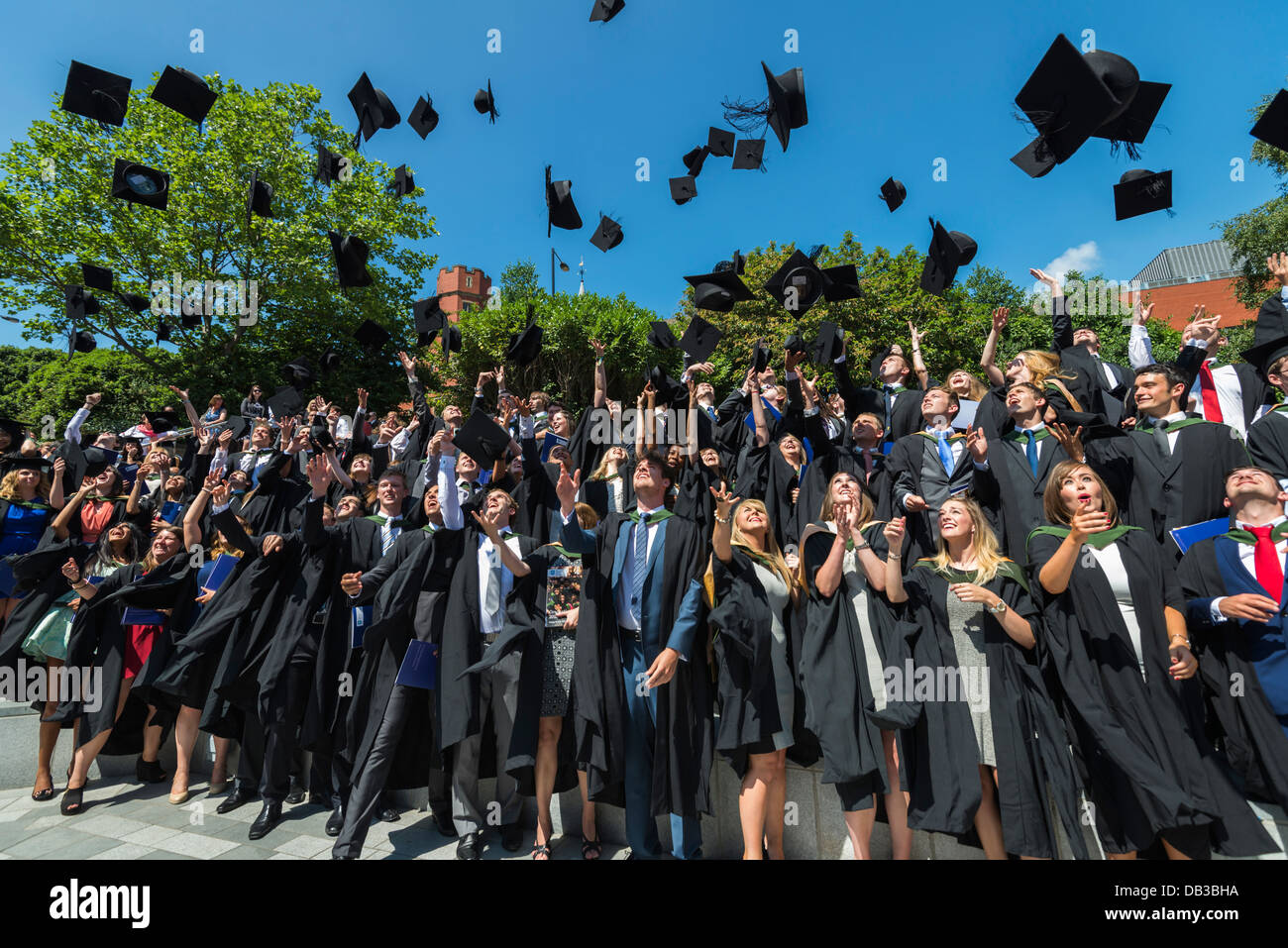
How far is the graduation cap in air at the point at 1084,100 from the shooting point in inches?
189

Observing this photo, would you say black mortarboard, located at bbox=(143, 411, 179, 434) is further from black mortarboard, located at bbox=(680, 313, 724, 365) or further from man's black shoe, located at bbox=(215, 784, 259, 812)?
black mortarboard, located at bbox=(680, 313, 724, 365)

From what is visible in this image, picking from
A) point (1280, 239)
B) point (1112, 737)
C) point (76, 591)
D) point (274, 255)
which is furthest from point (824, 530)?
point (1280, 239)

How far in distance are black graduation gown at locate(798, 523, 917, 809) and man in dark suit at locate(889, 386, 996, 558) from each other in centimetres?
141

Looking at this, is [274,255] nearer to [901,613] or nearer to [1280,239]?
[901,613]

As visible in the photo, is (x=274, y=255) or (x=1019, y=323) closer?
(x=274, y=255)

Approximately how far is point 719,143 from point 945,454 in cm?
541

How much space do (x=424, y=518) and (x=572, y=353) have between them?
19.1 m

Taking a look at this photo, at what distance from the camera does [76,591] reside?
16.9 ft

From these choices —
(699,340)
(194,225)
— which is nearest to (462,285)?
(194,225)

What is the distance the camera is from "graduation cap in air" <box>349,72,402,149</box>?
791 cm

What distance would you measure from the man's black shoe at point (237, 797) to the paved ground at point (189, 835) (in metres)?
0.04

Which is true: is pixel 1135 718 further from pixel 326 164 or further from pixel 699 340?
pixel 326 164

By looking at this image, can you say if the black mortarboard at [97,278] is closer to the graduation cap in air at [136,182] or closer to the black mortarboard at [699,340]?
the graduation cap in air at [136,182]

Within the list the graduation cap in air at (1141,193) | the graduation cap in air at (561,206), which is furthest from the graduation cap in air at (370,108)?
the graduation cap in air at (1141,193)
